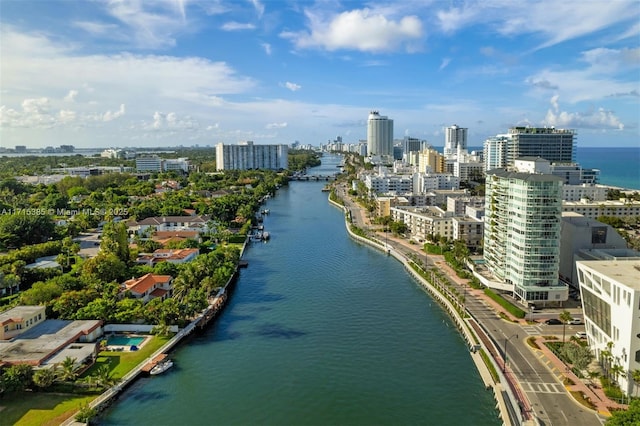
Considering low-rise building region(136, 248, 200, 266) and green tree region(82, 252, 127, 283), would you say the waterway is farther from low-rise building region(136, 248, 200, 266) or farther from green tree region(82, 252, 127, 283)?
green tree region(82, 252, 127, 283)

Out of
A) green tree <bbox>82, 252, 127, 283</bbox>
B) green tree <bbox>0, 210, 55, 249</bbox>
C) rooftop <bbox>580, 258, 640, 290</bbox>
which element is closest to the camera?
rooftop <bbox>580, 258, 640, 290</bbox>

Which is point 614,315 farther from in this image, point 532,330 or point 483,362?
point 532,330

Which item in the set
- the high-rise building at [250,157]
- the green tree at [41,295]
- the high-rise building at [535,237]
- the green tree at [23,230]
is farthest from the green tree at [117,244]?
the high-rise building at [250,157]

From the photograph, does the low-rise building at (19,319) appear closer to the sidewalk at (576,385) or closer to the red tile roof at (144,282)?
the red tile roof at (144,282)

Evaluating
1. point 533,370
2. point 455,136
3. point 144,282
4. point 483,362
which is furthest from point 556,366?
point 455,136

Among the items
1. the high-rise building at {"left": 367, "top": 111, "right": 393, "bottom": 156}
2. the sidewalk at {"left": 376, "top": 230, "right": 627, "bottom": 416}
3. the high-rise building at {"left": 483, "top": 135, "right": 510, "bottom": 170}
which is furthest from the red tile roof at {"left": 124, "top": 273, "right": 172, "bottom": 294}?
the high-rise building at {"left": 367, "top": 111, "right": 393, "bottom": 156}

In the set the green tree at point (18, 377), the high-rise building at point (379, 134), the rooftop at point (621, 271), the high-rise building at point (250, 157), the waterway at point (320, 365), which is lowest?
the waterway at point (320, 365)
